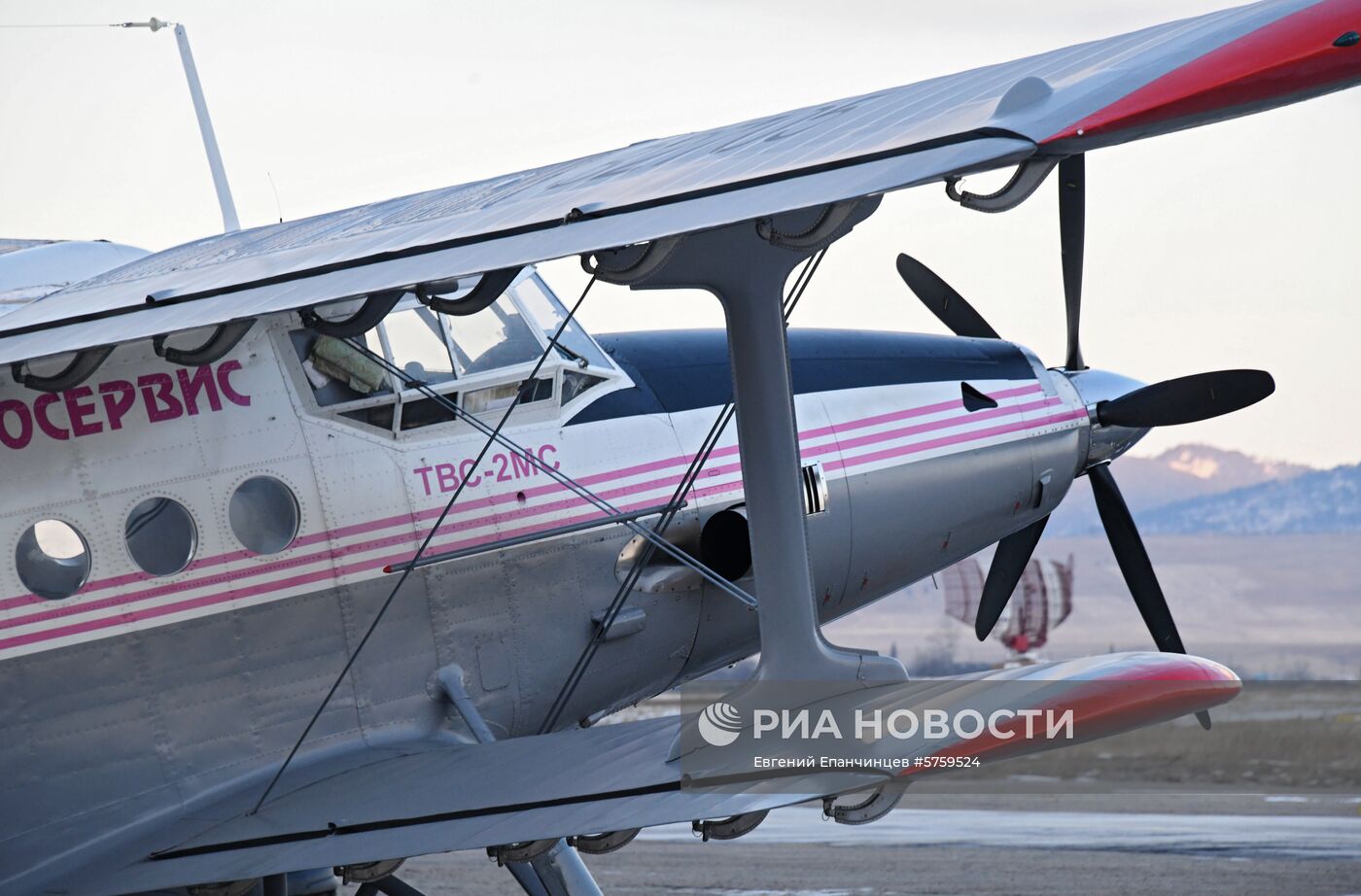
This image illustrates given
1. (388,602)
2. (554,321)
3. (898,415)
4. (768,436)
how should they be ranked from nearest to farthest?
(768,436)
(388,602)
(554,321)
(898,415)

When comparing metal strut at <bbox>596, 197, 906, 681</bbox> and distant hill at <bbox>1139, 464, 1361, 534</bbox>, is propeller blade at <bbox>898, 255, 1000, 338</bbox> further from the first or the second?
distant hill at <bbox>1139, 464, 1361, 534</bbox>

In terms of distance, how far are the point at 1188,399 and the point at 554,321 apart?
3516 mm

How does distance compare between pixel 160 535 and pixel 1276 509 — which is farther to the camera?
pixel 1276 509

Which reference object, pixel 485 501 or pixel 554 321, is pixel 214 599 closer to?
pixel 485 501

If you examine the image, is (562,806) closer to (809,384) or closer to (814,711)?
(814,711)

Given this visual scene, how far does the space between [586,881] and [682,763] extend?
1.81 meters

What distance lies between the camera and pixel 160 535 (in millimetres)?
6906

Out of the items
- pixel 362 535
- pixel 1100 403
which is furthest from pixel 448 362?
pixel 1100 403

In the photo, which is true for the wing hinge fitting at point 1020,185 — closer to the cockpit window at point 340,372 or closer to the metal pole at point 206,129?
the cockpit window at point 340,372

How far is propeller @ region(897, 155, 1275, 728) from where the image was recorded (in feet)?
29.4

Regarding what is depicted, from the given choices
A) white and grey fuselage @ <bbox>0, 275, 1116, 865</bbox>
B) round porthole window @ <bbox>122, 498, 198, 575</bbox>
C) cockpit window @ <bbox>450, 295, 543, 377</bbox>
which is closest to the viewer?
white and grey fuselage @ <bbox>0, 275, 1116, 865</bbox>

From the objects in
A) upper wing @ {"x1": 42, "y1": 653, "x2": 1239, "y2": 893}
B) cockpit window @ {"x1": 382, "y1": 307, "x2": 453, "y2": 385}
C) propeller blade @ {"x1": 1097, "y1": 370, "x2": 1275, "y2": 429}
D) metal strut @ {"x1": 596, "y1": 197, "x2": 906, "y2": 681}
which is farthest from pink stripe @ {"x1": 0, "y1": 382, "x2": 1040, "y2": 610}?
metal strut @ {"x1": 596, "y1": 197, "x2": 906, "y2": 681}

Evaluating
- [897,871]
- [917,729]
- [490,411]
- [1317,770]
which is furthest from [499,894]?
[1317,770]

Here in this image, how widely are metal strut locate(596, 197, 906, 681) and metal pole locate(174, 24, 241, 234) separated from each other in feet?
17.7
